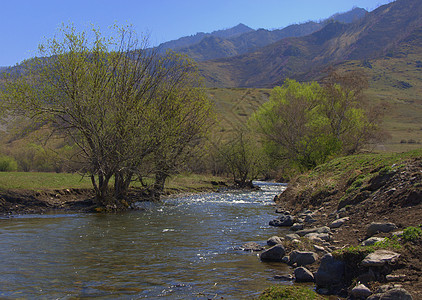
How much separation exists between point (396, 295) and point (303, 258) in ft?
13.9

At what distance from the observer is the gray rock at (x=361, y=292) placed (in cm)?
758

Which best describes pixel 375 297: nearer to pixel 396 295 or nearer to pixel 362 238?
pixel 396 295

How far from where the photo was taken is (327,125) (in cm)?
4491

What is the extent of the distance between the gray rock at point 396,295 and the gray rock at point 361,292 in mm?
781

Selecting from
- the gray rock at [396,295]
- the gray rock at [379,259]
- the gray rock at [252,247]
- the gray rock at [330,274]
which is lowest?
the gray rock at [252,247]

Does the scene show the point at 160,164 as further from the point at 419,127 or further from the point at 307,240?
the point at 419,127

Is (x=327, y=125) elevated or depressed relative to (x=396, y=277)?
elevated

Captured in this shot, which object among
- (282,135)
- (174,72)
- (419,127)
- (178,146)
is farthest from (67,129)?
(419,127)

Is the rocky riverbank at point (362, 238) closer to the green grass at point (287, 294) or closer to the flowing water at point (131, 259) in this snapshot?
the green grass at point (287, 294)

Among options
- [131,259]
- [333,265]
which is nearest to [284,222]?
[131,259]

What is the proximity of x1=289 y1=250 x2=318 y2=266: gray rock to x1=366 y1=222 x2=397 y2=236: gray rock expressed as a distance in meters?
2.27

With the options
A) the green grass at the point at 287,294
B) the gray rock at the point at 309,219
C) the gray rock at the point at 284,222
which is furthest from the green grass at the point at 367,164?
the green grass at the point at 287,294

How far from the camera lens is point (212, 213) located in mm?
24391

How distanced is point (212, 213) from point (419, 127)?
15508cm
